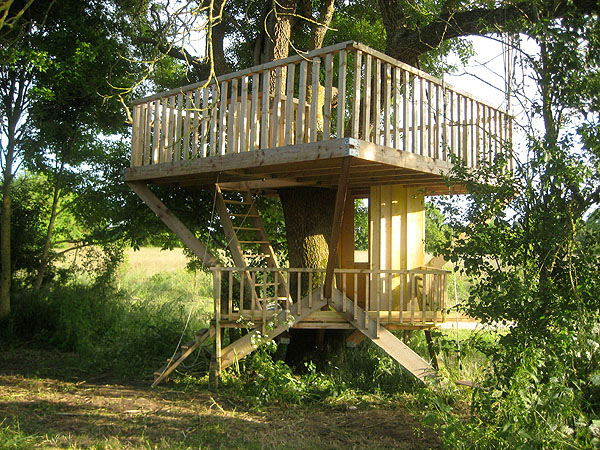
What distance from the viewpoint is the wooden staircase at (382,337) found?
8.16 m

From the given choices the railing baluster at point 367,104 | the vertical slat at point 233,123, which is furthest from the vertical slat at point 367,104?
the vertical slat at point 233,123

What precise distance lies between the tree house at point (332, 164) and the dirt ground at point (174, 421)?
32.2 inches

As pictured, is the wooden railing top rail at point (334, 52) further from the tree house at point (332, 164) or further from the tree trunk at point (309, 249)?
the tree trunk at point (309, 249)

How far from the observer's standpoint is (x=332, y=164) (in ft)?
25.2

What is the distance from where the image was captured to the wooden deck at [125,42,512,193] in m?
7.12

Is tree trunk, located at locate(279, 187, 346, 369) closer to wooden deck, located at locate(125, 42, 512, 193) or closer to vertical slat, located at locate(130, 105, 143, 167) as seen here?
wooden deck, located at locate(125, 42, 512, 193)

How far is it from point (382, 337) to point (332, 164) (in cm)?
260

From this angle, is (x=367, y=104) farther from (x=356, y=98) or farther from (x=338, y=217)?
(x=338, y=217)

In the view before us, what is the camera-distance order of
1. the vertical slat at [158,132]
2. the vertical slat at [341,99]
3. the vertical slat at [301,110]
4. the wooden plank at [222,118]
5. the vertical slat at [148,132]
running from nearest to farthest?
the vertical slat at [341,99] < the vertical slat at [301,110] < the wooden plank at [222,118] < the vertical slat at [158,132] < the vertical slat at [148,132]

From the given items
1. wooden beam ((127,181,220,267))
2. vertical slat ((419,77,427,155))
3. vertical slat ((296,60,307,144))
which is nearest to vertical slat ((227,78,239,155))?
vertical slat ((296,60,307,144))

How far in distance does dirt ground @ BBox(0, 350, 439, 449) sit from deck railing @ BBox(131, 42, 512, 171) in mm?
3357

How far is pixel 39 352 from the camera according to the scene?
12039mm

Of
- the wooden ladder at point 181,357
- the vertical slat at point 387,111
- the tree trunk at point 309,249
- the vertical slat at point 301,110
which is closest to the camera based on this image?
the vertical slat at point 301,110

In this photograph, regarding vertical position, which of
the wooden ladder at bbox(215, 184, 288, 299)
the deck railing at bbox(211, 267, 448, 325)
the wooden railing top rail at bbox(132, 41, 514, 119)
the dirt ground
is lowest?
the dirt ground
